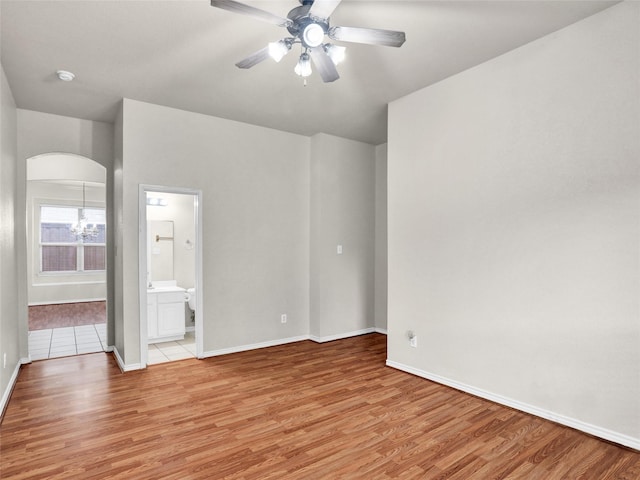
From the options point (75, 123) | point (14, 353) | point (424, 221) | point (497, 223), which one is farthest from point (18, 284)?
point (497, 223)

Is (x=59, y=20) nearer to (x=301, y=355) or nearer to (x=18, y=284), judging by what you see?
(x=18, y=284)

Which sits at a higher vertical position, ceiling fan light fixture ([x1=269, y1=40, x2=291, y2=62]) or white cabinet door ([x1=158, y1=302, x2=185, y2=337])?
ceiling fan light fixture ([x1=269, y1=40, x2=291, y2=62])

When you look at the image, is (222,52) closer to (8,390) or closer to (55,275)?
(8,390)

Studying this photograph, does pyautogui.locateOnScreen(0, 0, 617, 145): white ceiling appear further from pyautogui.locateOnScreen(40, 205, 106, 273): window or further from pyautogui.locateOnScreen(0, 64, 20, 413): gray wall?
pyautogui.locateOnScreen(40, 205, 106, 273): window

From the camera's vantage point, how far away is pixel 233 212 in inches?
186

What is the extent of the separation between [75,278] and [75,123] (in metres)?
6.20

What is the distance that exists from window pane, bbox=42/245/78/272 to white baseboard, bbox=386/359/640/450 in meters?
9.03

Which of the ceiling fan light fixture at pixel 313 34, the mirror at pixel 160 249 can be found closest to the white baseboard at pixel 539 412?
the ceiling fan light fixture at pixel 313 34

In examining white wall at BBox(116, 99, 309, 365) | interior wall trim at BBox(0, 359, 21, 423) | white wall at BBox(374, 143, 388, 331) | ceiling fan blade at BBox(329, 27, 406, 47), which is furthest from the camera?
white wall at BBox(374, 143, 388, 331)

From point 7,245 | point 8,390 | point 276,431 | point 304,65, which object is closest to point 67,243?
point 7,245

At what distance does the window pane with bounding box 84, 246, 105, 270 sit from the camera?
959 cm

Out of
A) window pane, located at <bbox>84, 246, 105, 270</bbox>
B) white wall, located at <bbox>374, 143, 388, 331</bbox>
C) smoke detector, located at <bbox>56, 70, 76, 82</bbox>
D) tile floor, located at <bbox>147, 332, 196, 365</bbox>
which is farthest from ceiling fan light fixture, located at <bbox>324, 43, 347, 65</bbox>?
window pane, located at <bbox>84, 246, 105, 270</bbox>

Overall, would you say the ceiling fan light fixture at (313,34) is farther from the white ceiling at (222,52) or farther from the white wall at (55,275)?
the white wall at (55,275)

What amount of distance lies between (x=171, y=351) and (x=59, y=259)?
21.2ft
